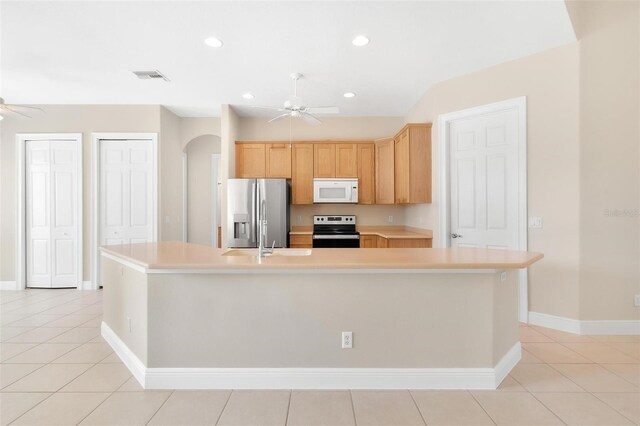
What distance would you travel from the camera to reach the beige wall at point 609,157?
3072 mm

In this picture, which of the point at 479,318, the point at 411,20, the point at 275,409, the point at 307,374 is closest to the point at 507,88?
the point at 411,20

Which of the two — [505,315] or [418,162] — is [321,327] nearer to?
[505,315]

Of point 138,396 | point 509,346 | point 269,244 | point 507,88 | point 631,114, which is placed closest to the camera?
point 138,396

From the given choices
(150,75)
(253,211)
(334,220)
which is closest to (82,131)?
(150,75)

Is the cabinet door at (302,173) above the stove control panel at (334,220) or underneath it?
above

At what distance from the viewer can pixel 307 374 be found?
2.24 meters

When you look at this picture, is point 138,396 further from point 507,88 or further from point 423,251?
point 507,88

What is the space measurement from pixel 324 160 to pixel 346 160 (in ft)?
1.19

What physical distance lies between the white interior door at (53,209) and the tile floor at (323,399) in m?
A: 2.58

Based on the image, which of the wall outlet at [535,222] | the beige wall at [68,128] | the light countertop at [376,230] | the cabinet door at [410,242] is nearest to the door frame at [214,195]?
the beige wall at [68,128]

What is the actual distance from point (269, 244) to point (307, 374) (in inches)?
111

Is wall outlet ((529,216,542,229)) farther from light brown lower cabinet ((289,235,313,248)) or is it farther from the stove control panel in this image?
light brown lower cabinet ((289,235,313,248))

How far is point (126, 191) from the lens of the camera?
16.4 feet

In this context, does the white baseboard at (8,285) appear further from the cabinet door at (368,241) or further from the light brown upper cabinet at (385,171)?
the light brown upper cabinet at (385,171)
